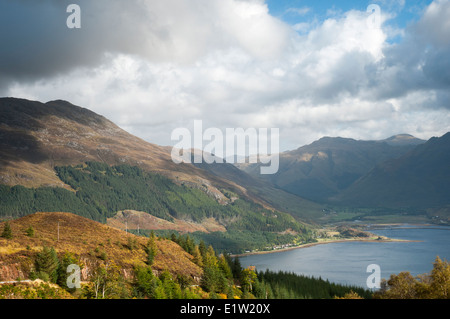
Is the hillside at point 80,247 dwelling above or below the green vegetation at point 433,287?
above

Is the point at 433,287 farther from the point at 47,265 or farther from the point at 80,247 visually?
the point at 80,247

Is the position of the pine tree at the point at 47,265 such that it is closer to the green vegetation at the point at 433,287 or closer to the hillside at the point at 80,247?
the hillside at the point at 80,247

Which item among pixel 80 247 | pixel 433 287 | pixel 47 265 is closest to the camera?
pixel 47 265

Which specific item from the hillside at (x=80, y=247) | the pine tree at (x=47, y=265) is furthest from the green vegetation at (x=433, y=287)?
the pine tree at (x=47, y=265)

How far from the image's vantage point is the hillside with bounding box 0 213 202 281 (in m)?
57.1

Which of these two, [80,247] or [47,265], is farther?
[80,247]

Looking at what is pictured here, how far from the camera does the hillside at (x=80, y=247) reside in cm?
5712

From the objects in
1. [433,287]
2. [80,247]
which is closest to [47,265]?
[80,247]

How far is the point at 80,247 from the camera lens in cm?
7162

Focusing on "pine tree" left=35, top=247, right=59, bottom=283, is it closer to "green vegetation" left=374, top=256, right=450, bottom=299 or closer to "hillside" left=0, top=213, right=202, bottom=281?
"hillside" left=0, top=213, right=202, bottom=281
